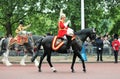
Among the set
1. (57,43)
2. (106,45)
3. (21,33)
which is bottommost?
(57,43)

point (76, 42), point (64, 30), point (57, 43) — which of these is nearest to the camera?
point (64, 30)

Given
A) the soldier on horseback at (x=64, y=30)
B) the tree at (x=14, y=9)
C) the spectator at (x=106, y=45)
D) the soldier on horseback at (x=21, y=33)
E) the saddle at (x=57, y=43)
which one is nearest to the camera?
the soldier on horseback at (x=64, y=30)

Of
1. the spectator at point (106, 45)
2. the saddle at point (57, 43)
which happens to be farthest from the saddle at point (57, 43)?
the spectator at point (106, 45)

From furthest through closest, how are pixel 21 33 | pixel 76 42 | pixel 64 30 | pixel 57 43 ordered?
pixel 21 33
pixel 57 43
pixel 76 42
pixel 64 30

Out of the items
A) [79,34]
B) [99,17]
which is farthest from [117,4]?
[79,34]

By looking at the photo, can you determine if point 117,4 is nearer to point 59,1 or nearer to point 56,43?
point 59,1

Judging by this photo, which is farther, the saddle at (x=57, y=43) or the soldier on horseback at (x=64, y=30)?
the saddle at (x=57, y=43)

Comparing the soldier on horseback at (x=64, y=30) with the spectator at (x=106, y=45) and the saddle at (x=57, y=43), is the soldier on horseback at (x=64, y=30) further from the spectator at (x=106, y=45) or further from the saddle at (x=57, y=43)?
the spectator at (x=106, y=45)

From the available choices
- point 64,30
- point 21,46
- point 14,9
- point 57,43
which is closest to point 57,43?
point 57,43

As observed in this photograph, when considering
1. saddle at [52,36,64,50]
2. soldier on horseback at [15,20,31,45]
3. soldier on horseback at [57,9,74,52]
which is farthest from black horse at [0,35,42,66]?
soldier on horseback at [57,9,74,52]

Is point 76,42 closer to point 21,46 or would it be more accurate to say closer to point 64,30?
point 64,30

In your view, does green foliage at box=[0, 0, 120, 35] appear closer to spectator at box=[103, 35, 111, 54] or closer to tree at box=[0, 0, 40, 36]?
tree at box=[0, 0, 40, 36]

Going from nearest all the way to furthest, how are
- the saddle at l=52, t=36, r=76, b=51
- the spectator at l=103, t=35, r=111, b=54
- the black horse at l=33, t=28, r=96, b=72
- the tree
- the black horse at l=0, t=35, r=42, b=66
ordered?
the black horse at l=33, t=28, r=96, b=72 < the saddle at l=52, t=36, r=76, b=51 < the black horse at l=0, t=35, r=42, b=66 < the spectator at l=103, t=35, r=111, b=54 < the tree

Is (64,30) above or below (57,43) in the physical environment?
above
